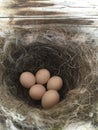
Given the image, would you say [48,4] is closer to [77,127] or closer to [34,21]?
[34,21]

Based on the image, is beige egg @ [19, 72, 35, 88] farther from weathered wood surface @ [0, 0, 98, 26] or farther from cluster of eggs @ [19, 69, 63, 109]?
weathered wood surface @ [0, 0, 98, 26]

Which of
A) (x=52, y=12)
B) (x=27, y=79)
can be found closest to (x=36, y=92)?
(x=27, y=79)

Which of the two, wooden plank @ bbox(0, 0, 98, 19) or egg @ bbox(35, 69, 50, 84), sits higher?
wooden plank @ bbox(0, 0, 98, 19)

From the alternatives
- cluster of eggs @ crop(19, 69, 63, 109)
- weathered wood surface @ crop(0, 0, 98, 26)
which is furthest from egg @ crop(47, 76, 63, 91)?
weathered wood surface @ crop(0, 0, 98, 26)

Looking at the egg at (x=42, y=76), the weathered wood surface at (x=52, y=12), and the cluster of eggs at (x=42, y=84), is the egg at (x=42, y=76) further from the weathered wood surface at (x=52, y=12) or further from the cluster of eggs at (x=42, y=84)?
the weathered wood surface at (x=52, y=12)

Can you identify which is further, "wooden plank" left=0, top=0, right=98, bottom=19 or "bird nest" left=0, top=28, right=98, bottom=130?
"wooden plank" left=0, top=0, right=98, bottom=19

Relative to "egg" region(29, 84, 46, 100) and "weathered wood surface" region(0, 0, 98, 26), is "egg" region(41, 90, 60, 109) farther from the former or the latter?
"weathered wood surface" region(0, 0, 98, 26)

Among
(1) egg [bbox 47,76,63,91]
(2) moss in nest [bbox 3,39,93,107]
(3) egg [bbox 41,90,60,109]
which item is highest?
(2) moss in nest [bbox 3,39,93,107]
